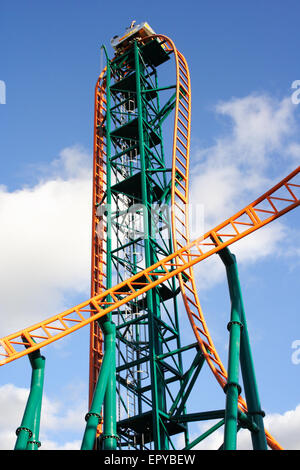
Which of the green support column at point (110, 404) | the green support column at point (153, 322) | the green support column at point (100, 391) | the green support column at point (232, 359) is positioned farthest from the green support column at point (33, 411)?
the green support column at point (153, 322)

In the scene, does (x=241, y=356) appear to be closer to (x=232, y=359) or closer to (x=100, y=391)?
(x=232, y=359)

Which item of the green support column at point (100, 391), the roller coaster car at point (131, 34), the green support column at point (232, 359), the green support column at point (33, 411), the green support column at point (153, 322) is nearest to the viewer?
the green support column at point (232, 359)

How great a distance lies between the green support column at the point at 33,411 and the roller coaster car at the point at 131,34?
63.6 feet

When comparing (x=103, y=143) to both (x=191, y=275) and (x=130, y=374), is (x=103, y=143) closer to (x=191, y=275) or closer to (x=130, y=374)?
(x=191, y=275)

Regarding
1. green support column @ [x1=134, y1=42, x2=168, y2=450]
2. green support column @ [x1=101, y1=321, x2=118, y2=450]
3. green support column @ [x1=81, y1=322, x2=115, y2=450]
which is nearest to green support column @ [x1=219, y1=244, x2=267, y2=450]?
green support column @ [x1=101, y1=321, x2=118, y2=450]

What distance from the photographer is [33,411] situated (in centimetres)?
1469

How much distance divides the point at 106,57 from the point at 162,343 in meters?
14.9

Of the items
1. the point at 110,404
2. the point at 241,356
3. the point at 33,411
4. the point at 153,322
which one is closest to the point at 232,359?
the point at 241,356

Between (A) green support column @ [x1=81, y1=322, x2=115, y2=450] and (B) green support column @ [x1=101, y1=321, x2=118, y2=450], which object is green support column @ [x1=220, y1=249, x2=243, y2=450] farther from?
(A) green support column @ [x1=81, y1=322, x2=115, y2=450]

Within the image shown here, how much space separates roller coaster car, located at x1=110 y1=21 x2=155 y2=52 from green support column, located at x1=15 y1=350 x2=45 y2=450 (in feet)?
63.6

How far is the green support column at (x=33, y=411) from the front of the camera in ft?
46.6

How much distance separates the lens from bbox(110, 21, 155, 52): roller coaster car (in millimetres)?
30062

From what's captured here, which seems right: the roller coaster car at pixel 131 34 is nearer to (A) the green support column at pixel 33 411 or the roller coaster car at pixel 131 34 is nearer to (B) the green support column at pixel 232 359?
(B) the green support column at pixel 232 359

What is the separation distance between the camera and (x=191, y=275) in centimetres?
2288
